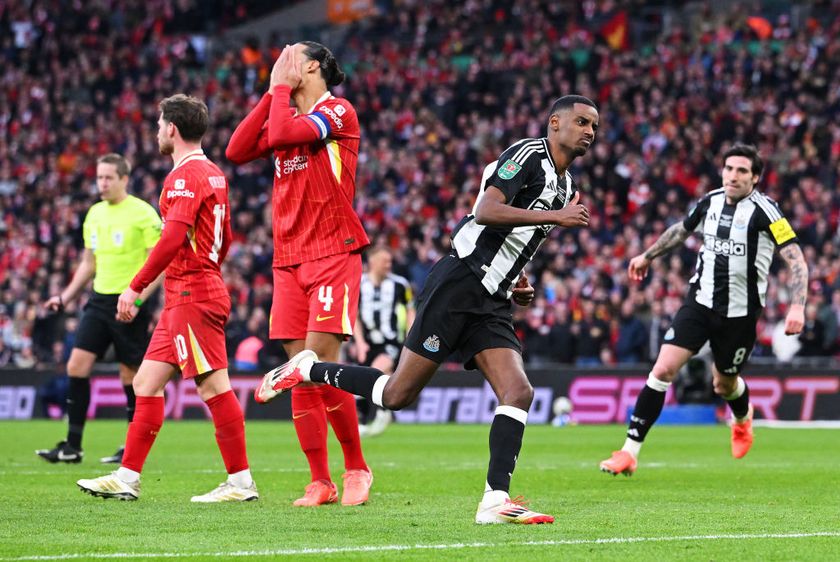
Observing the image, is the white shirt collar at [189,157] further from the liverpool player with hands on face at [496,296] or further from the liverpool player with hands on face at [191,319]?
the liverpool player with hands on face at [496,296]

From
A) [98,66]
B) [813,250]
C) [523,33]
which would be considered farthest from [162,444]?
[98,66]

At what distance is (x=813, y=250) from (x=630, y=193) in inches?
183

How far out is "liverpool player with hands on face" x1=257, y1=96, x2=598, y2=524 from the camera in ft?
23.8

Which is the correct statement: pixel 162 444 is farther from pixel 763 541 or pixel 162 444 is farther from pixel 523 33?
pixel 523 33

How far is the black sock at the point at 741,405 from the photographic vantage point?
11.7 metres

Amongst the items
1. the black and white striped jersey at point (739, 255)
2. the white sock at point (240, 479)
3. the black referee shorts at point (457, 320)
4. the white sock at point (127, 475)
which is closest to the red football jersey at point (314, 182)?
the black referee shorts at point (457, 320)

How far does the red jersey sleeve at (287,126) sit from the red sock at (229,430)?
1.66 meters

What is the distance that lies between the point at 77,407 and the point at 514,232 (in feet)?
19.8

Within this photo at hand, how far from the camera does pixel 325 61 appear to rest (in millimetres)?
8484

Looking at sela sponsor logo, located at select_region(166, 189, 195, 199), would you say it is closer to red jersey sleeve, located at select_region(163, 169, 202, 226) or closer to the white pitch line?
red jersey sleeve, located at select_region(163, 169, 202, 226)

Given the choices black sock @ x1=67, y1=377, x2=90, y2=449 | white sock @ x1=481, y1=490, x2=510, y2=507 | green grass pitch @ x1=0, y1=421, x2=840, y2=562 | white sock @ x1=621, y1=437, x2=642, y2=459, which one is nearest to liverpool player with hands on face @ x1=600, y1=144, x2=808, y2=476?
white sock @ x1=621, y1=437, x2=642, y2=459

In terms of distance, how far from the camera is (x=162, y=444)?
52.4ft

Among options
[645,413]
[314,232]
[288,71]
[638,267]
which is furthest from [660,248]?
[288,71]

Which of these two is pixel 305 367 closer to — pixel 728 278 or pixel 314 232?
pixel 314 232
